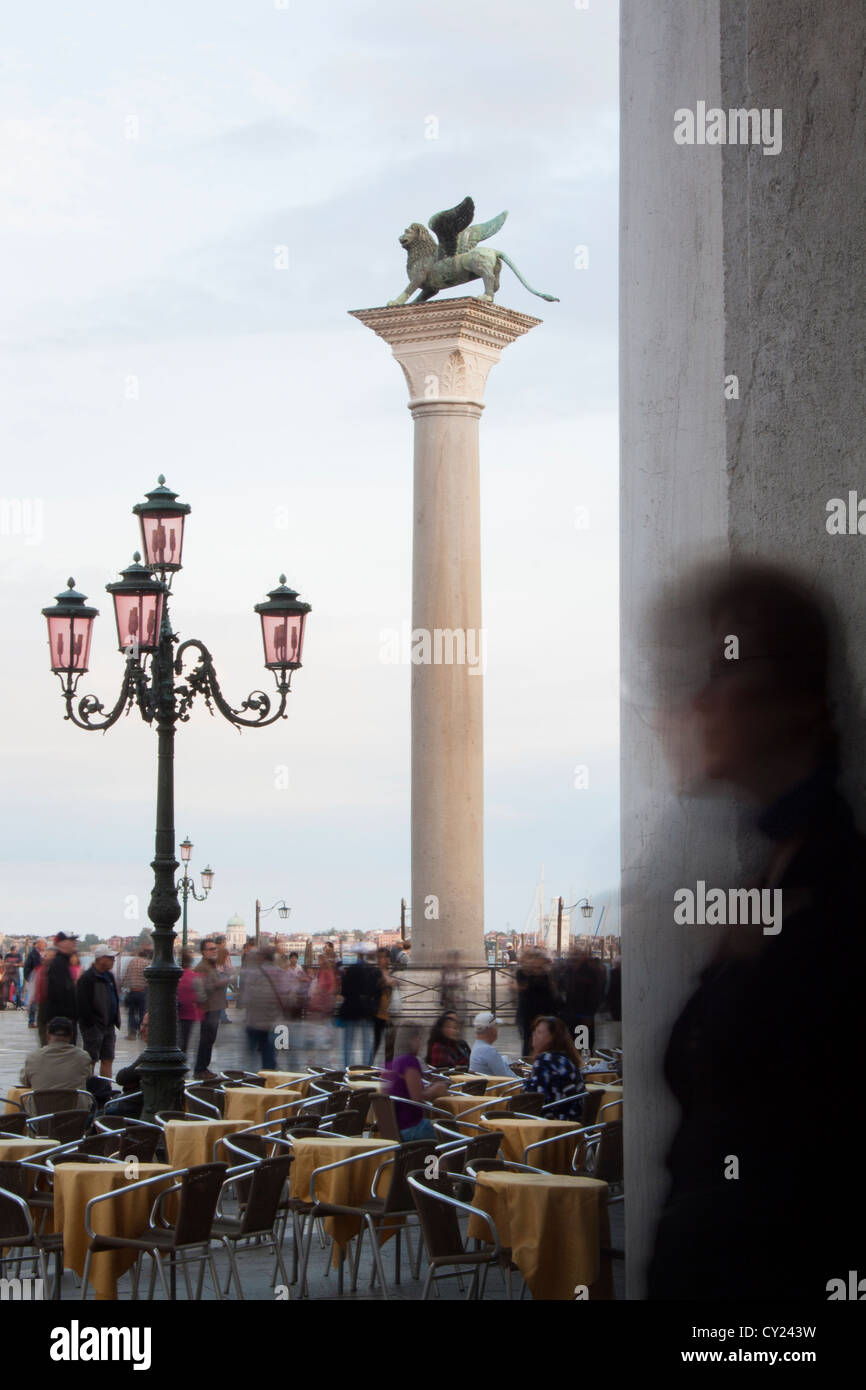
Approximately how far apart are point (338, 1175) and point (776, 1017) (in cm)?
548

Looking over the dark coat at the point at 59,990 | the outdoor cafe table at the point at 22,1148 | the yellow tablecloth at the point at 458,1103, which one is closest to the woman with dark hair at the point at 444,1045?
the yellow tablecloth at the point at 458,1103

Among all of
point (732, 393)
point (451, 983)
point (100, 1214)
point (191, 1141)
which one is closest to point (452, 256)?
point (451, 983)

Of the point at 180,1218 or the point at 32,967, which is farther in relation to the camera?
the point at 32,967

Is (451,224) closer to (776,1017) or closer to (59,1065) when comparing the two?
(59,1065)

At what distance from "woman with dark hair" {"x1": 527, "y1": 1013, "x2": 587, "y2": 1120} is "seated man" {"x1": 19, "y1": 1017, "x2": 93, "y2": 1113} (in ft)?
9.67

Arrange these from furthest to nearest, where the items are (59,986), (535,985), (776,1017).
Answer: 1. (59,986)
2. (535,985)
3. (776,1017)

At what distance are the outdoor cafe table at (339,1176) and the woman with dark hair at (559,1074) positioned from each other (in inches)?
60.4

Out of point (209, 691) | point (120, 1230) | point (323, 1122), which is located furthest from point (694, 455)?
point (209, 691)

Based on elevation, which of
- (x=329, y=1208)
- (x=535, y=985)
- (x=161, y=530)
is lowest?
(x=329, y=1208)

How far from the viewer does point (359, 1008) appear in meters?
16.4

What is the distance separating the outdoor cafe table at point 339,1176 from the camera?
8125 mm

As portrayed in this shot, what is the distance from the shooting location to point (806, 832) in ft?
9.82

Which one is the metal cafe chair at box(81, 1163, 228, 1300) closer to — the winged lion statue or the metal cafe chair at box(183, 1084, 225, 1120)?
the metal cafe chair at box(183, 1084, 225, 1120)

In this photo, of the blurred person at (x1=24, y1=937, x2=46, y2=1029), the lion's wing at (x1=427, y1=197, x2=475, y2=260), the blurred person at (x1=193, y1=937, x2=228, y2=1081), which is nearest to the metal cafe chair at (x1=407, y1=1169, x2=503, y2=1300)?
the blurred person at (x1=193, y1=937, x2=228, y2=1081)
